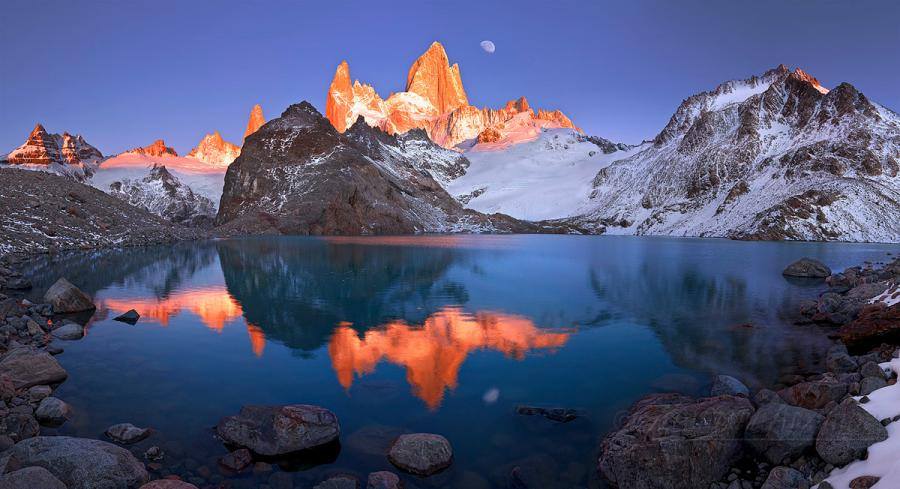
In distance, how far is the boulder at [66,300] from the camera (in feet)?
96.9

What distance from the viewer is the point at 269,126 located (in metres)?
191

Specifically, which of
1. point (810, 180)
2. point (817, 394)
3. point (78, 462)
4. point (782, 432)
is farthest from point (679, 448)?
point (810, 180)

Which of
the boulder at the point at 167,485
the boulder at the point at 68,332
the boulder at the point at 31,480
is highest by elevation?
the boulder at the point at 31,480

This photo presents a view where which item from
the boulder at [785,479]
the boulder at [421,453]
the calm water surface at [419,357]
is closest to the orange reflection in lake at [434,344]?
the calm water surface at [419,357]

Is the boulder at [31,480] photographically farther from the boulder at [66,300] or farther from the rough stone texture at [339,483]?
the boulder at [66,300]

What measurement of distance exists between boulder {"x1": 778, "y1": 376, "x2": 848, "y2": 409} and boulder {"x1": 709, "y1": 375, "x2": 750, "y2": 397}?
2196 millimetres

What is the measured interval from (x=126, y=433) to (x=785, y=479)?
16.3 m

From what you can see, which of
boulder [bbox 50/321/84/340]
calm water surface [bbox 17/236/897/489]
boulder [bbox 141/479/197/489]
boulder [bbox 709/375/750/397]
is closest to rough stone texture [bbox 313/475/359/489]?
calm water surface [bbox 17/236/897/489]

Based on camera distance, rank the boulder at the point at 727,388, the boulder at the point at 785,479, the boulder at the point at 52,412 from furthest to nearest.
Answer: the boulder at the point at 727,388
the boulder at the point at 52,412
the boulder at the point at 785,479

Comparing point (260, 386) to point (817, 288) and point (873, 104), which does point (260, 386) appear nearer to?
point (817, 288)

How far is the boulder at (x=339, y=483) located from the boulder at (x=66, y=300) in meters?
27.3

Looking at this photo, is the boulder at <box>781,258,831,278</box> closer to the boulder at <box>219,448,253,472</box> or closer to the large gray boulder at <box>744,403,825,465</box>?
the large gray boulder at <box>744,403,825,465</box>

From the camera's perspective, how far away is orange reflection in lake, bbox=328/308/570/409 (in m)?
19.3

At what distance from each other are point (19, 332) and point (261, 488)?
19467 millimetres
